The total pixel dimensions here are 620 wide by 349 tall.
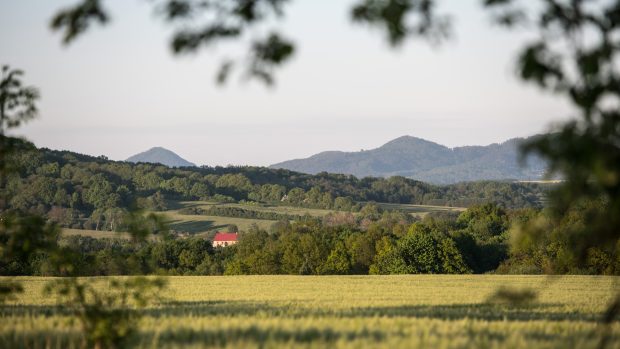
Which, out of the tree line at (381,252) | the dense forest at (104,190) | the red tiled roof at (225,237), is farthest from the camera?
the red tiled roof at (225,237)

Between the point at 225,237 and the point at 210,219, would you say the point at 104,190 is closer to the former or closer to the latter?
the point at 210,219

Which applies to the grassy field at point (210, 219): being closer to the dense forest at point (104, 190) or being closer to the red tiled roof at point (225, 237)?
the dense forest at point (104, 190)

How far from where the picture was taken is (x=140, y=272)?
536 inches

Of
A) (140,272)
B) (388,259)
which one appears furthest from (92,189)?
(140,272)

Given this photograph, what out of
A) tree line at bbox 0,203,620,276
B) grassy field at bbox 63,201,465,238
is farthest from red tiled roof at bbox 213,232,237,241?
tree line at bbox 0,203,620,276

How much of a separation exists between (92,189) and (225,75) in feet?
454

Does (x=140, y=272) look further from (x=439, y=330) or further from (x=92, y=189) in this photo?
(x=92, y=189)

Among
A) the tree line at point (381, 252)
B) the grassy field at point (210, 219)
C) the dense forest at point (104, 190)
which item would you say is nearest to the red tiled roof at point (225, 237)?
the grassy field at point (210, 219)

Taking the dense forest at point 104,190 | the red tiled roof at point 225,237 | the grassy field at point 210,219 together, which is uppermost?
the dense forest at point 104,190

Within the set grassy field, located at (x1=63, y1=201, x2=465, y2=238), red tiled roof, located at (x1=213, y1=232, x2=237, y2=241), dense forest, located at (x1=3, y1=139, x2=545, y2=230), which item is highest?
dense forest, located at (x1=3, y1=139, x2=545, y2=230)

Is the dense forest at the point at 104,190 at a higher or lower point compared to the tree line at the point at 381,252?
higher

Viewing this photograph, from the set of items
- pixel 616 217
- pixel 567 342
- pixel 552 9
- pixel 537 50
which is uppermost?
pixel 552 9

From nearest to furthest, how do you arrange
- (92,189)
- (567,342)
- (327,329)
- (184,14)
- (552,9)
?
(552,9)
(184,14)
(567,342)
(327,329)
(92,189)

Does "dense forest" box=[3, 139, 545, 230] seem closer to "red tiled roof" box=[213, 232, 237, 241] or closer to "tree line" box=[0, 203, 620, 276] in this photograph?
"tree line" box=[0, 203, 620, 276]
